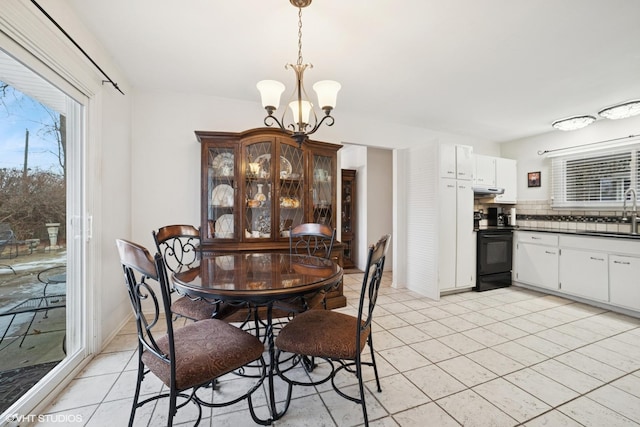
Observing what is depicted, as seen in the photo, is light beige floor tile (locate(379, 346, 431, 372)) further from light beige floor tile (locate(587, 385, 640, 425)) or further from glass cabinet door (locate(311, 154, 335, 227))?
glass cabinet door (locate(311, 154, 335, 227))

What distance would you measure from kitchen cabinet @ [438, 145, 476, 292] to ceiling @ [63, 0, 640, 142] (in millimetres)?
750

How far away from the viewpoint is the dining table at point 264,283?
1.25 m

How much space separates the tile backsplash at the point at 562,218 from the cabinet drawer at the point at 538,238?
0.65 m

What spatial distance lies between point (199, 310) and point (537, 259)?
4.37 metres

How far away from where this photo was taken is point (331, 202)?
3244 mm

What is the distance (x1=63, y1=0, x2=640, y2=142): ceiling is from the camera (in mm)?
1677

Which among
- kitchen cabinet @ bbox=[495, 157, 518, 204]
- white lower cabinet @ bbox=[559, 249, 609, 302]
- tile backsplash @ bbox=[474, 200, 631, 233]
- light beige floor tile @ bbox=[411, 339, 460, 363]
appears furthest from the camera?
kitchen cabinet @ bbox=[495, 157, 518, 204]

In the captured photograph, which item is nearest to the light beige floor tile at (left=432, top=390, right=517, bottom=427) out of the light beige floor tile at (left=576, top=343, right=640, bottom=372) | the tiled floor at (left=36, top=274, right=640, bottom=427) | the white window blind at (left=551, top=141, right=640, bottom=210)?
the tiled floor at (left=36, top=274, right=640, bottom=427)

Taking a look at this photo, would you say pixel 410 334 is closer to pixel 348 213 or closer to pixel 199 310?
pixel 199 310

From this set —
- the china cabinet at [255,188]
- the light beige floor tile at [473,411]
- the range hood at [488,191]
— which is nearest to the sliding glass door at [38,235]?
the china cabinet at [255,188]

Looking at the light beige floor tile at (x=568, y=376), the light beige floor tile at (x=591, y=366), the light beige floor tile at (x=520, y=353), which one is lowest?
the light beige floor tile at (x=591, y=366)

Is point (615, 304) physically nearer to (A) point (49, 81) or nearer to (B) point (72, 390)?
(B) point (72, 390)

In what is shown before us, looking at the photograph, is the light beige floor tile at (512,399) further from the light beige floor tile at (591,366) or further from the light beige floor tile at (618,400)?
the light beige floor tile at (591,366)

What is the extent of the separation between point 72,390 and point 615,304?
5.09m
